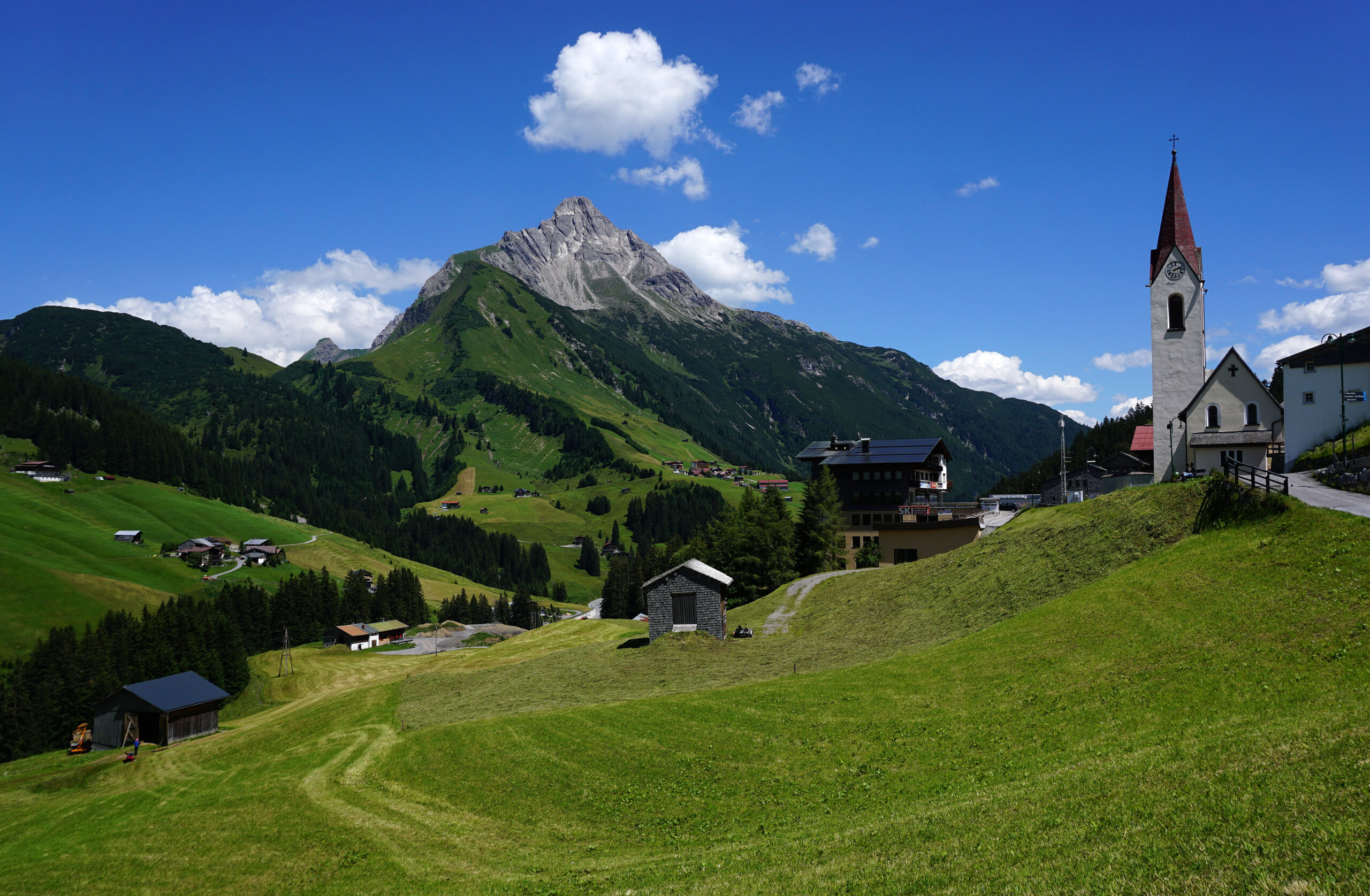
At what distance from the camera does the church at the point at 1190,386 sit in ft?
212

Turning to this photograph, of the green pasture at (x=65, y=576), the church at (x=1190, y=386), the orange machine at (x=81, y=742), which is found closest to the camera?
the church at (x=1190, y=386)

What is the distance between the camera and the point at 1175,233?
231 feet

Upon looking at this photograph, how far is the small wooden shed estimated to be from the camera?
60750 millimetres

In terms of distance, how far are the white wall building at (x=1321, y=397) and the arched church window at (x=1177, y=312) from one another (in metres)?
9.56

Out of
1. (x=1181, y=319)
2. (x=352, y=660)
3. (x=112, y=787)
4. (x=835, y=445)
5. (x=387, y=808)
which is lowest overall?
(x=352, y=660)

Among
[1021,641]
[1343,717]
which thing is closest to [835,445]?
[1021,641]

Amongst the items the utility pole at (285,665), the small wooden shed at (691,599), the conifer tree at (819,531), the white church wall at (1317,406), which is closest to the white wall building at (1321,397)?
the white church wall at (1317,406)

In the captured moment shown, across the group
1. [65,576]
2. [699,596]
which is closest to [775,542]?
[699,596]

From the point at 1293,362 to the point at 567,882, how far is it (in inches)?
3330

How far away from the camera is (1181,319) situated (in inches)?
2753

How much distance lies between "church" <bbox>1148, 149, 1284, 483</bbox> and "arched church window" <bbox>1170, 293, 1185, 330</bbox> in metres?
0.05

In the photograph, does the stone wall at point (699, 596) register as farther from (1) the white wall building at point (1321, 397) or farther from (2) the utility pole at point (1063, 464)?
(1) the white wall building at point (1321, 397)

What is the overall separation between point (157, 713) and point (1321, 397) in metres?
115

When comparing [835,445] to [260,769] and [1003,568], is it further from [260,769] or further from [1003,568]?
[260,769]
